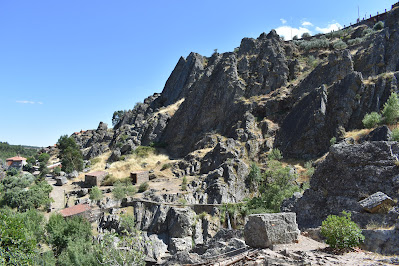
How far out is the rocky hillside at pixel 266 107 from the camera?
33.8 metres

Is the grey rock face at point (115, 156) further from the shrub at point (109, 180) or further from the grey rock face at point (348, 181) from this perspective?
the grey rock face at point (348, 181)

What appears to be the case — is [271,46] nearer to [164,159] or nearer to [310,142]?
[310,142]

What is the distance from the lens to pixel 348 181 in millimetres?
11594

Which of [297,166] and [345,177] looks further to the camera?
[297,166]

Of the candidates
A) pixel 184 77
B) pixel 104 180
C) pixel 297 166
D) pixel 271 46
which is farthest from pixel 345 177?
pixel 184 77

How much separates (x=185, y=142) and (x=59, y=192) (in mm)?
22641

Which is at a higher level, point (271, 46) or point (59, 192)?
point (271, 46)

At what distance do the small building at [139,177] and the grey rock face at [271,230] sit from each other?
1254 inches

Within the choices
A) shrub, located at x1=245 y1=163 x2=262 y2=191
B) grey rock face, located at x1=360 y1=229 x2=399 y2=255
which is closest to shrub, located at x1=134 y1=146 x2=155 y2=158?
shrub, located at x1=245 y1=163 x2=262 y2=191

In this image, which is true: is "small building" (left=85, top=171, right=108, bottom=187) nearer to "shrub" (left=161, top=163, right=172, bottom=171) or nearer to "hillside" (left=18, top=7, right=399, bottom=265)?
"hillside" (left=18, top=7, right=399, bottom=265)

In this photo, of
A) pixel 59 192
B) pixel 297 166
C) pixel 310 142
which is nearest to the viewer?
pixel 297 166

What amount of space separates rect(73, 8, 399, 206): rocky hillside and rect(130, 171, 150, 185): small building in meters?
4.94

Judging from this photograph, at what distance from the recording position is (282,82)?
157ft

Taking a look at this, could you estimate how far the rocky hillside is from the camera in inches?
1330
